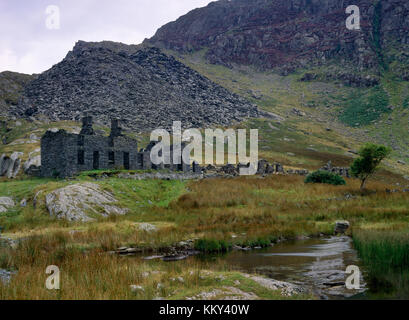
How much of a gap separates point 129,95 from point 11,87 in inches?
1692

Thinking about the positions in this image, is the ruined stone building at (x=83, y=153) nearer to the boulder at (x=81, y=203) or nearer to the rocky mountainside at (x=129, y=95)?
the boulder at (x=81, y=203)

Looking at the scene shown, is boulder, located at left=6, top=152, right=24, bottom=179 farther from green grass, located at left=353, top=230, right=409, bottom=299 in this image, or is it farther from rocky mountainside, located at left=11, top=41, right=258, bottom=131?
rocky mountainside, located at left=11, top=41, right=258, bottom=131

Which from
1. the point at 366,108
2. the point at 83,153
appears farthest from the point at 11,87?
the point at 366,108

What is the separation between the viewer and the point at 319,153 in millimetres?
84250

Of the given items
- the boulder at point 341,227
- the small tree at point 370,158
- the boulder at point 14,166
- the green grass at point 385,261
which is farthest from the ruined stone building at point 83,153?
the small tree at point 370,158

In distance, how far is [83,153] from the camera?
29.3m

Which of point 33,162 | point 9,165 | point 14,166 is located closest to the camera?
point 33,162

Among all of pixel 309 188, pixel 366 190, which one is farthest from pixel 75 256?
pixel 366 190

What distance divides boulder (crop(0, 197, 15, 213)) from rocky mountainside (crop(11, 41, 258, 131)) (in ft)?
239

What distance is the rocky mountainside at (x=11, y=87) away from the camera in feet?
348

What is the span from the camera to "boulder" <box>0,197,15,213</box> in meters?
19.9

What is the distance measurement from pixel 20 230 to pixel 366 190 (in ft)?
97.9

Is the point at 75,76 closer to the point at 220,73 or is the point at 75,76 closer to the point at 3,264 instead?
the point at 220,73

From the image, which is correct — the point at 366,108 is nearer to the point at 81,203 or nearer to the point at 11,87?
the point at 11,87
